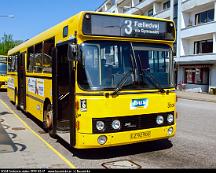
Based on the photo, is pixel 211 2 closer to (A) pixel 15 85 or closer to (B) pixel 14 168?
(A) pixel 15 85

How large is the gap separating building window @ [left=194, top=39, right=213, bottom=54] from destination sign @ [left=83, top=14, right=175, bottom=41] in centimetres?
3073

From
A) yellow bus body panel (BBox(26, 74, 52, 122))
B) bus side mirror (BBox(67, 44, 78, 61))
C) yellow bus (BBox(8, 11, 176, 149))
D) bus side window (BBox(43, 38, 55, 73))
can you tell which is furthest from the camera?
yellow bus body panel (BBox(26, 74, 52, 122))

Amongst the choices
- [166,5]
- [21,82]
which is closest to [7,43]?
[166,5]

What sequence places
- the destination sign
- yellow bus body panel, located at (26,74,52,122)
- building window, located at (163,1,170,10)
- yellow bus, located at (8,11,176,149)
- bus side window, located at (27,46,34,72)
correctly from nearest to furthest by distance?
1. yellow bus, located at (8,11,176,149)
2. the destination sign
3. yellow bus body panel, located at (26,74,52,122)
4. bus side window, located at (27,46,34,72)
5. building window, located at (163,1,170,10)

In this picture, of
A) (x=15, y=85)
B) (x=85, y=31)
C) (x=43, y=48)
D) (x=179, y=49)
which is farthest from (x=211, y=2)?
(x=85, y=31)

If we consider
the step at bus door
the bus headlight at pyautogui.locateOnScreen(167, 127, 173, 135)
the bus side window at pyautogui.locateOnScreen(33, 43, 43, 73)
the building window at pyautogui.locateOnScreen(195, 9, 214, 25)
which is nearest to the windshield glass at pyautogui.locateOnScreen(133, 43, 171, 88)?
the bus headlight at pyautogui.locateOnScreen(167, 127, 173, 135)

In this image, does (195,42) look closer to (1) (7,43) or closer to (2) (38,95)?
(2) (38,95)

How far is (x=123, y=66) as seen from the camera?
7.27 metres

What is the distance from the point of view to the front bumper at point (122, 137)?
6867mm

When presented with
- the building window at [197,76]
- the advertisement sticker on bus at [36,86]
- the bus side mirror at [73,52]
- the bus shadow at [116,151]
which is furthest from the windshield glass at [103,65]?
the building window at [197,76]

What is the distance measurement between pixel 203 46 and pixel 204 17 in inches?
129

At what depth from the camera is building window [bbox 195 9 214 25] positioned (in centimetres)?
3741

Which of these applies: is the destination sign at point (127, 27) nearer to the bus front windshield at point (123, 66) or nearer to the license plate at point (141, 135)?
the bus front windshield at point (123, 66)

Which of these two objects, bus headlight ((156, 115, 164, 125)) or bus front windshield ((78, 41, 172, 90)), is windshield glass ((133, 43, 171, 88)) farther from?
bus headlight ((156, 115, 164, 125))
